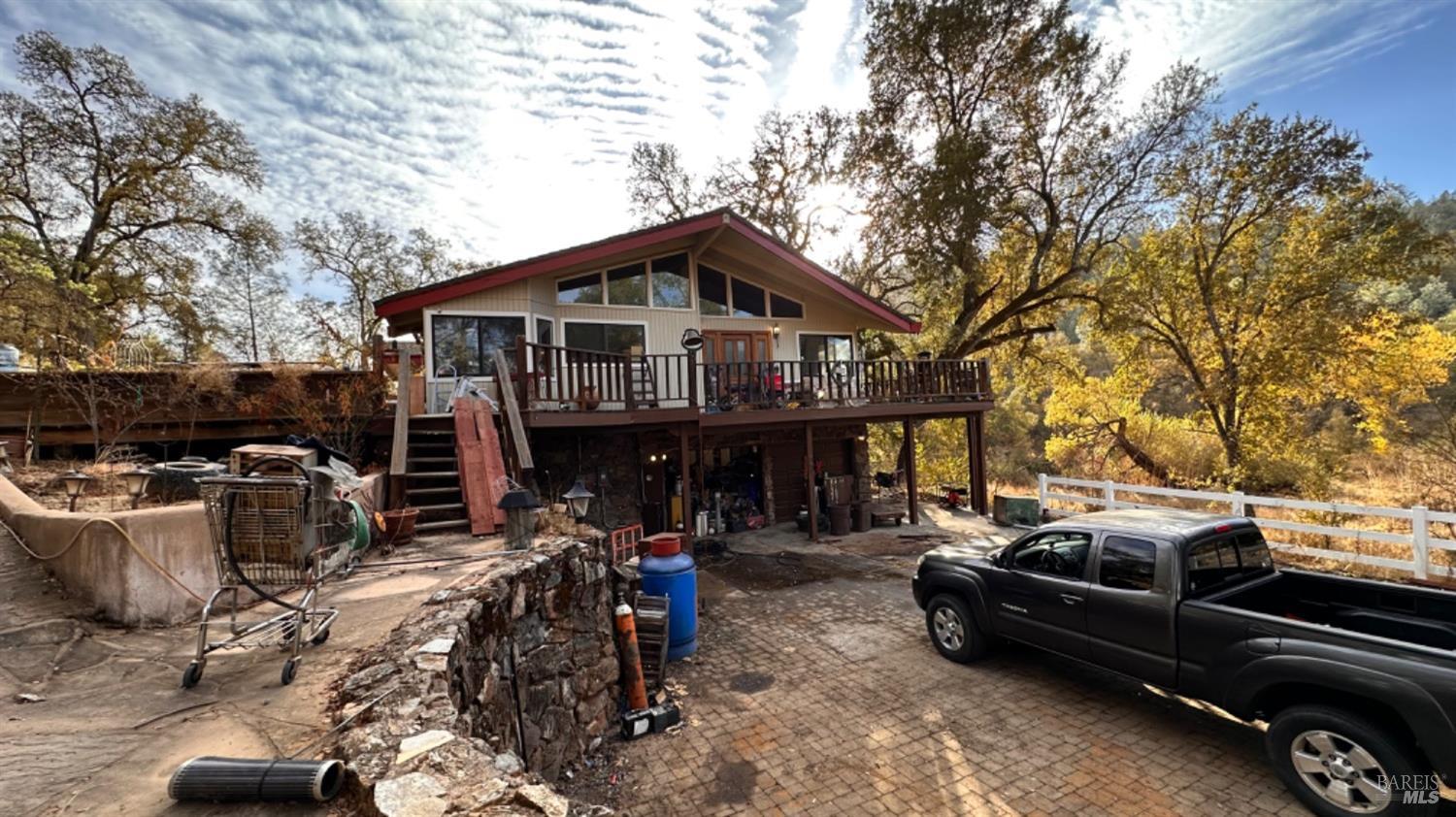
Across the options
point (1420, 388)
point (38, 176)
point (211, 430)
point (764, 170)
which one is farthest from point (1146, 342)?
point (38, 176)

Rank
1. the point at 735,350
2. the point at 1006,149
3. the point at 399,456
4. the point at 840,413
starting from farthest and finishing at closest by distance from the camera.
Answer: the point at 1006,149 < the point at 735,350 < the point at 840,413 < the point at 399,456

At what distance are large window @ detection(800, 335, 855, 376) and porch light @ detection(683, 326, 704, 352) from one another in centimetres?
310

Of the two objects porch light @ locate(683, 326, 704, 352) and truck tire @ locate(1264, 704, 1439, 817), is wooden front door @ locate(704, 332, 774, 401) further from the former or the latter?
truck tire @ locate(1264, 704, 1439, 817)

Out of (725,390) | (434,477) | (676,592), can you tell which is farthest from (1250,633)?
(434,477)

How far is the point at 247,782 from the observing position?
5.87 ft

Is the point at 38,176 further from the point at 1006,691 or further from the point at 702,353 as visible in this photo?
the point at 1006,691

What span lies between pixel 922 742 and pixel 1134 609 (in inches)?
76.9

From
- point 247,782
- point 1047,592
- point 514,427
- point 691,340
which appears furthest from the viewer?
point 691,340

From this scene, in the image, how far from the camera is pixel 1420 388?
12406 mm

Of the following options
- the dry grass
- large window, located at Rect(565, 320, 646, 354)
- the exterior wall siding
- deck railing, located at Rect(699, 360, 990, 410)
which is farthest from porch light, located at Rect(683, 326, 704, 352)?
the dry grass

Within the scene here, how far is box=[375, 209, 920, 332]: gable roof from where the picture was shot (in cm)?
950

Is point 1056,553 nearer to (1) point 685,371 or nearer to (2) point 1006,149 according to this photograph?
(1) point 685,371

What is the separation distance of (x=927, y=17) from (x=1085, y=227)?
7.43 meters

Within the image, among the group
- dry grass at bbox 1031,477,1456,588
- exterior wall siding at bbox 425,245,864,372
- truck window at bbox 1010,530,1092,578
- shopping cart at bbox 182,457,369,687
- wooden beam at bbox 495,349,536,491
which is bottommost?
dry grass at bbox 1031,477,1456,588
